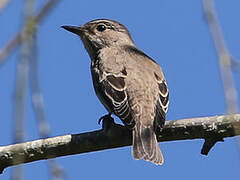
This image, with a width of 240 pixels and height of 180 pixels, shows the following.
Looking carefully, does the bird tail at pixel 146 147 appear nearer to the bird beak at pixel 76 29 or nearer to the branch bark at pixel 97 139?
the branch bark at pixel 97 139

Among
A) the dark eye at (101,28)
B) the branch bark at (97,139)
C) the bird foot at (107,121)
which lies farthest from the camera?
the dark eye at (101,28)

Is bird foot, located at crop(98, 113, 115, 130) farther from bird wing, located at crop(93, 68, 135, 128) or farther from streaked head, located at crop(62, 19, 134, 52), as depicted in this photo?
streaked head, located at crop(62, 19, 134, 52)

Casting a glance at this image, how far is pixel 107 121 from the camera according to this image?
607cm

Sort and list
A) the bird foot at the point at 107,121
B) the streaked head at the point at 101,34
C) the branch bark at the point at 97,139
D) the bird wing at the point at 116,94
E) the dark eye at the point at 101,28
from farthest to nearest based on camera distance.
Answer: the dark eye at the point at 101,28 < the streaked head at the point at 101,34 < the bird wing at the point at 116,94 < the bird foot at the point at 107,121 < the branch bark at the point at 97,139

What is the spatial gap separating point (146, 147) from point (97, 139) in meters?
0.90

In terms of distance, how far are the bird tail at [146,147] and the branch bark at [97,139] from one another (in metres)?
0.61

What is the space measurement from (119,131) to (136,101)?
83 centimetres

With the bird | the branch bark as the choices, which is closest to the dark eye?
the bird

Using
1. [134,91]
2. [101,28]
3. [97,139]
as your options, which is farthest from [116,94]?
[101,28]

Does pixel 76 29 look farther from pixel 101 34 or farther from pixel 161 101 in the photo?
pixel 161 101

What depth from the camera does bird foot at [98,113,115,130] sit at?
5.61 metres

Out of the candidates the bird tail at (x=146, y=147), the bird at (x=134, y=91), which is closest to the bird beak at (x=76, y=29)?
the bird at (x=134, y=91)

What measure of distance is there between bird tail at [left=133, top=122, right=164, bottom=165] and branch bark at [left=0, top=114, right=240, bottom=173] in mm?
614

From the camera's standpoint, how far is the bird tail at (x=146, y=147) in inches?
227
